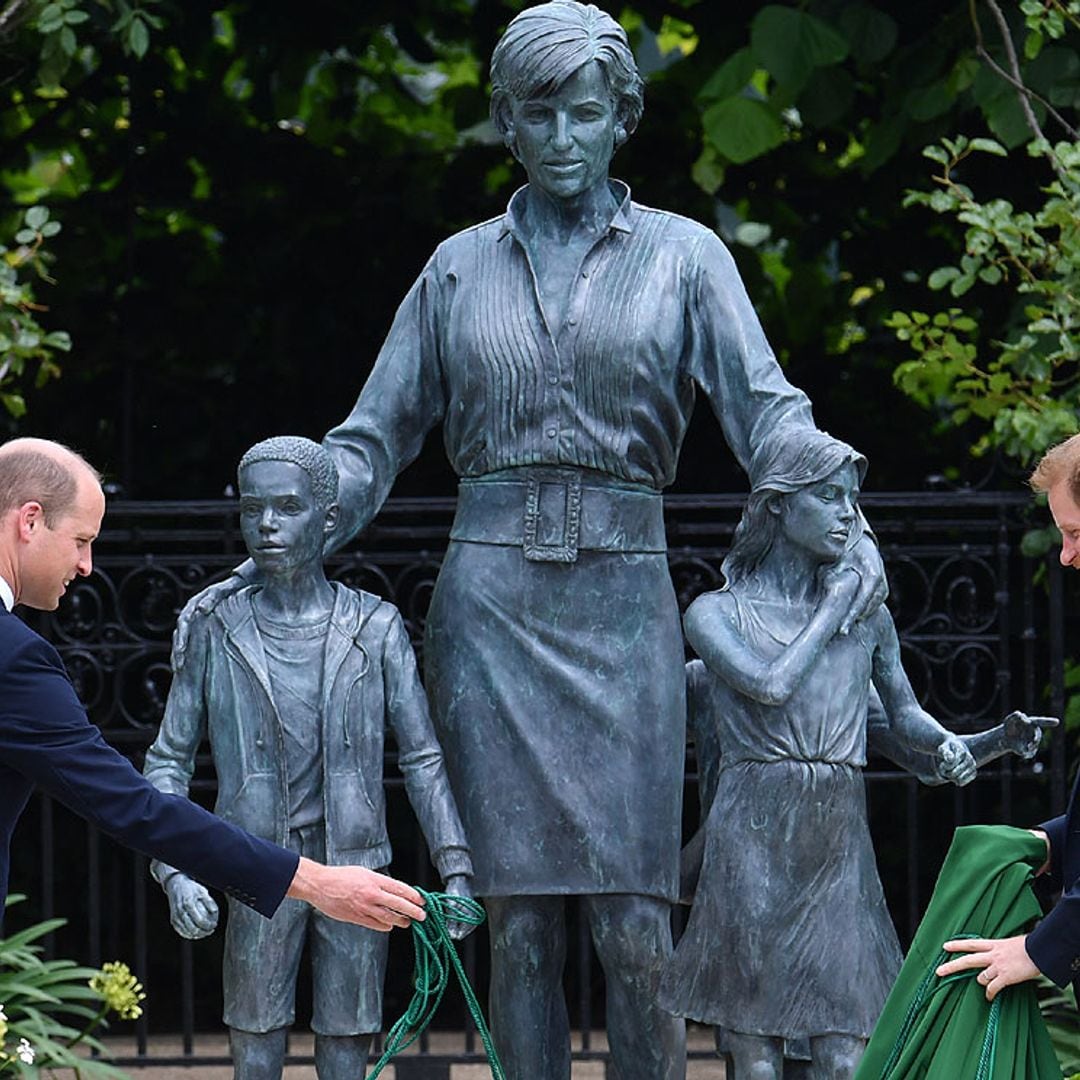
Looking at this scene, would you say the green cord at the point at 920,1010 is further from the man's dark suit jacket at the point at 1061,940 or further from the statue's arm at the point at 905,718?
the statue's arm at the point at 905,718

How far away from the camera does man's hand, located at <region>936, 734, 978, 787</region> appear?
15.3 ft

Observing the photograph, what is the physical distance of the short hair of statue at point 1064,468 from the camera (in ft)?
12.9

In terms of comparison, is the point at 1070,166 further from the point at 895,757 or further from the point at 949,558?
the point at 895,757

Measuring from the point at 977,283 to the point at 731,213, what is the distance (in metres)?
2.10

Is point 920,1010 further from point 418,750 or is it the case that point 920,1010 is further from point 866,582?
point 418,750

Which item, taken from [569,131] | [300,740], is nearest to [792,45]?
[569,131]

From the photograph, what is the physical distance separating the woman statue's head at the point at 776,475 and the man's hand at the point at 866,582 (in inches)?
5.7

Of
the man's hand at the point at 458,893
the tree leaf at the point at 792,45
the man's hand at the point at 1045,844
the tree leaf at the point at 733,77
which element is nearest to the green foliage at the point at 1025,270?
the tree leaf at the point at 792,45

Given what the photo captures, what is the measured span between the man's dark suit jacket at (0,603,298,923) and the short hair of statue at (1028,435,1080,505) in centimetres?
140

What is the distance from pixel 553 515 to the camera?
4797 millimetres

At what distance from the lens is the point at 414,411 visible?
197 inches

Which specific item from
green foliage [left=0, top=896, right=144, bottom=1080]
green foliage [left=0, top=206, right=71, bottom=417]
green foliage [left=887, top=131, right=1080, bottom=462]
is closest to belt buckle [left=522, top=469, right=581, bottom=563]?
green foliage [left=0, top=896, right=144, bottom=1080]

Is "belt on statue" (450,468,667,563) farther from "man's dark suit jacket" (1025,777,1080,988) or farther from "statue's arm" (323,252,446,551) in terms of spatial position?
"man's dark suit jacket" (1025,777,1080,988)

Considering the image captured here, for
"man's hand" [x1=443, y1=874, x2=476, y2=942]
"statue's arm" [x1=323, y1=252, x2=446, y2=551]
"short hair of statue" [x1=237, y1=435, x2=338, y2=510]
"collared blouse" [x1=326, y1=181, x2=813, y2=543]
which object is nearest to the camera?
"man's hand" [x1=443, y1=874, x2=476, y2=942]
